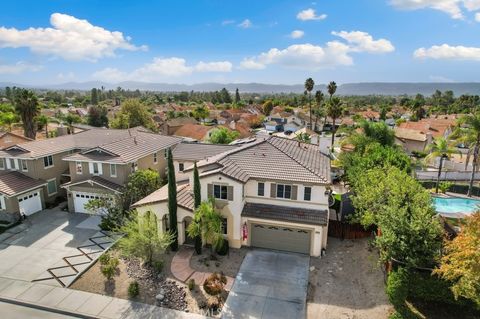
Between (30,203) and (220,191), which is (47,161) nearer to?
(30,203)

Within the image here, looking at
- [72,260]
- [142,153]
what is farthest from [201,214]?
[142,153]

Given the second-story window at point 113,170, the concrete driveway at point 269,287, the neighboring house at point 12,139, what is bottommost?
the concrete driveway at point 269,287

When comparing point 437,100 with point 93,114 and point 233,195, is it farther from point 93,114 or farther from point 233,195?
point 233,195

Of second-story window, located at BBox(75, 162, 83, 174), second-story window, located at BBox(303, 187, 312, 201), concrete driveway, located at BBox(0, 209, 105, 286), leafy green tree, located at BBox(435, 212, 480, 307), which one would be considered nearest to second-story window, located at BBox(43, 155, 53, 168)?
second-story window, located at BBox(75, 162, 83, 174)

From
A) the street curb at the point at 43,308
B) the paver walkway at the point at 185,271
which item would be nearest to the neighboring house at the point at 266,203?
the paver walkway at the point at 185,271

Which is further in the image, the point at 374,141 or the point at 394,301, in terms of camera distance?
the point at 374,141

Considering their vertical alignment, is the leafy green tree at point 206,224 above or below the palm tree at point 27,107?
below

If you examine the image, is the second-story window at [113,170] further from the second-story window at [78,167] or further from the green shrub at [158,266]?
the green shrub at [158,266]
